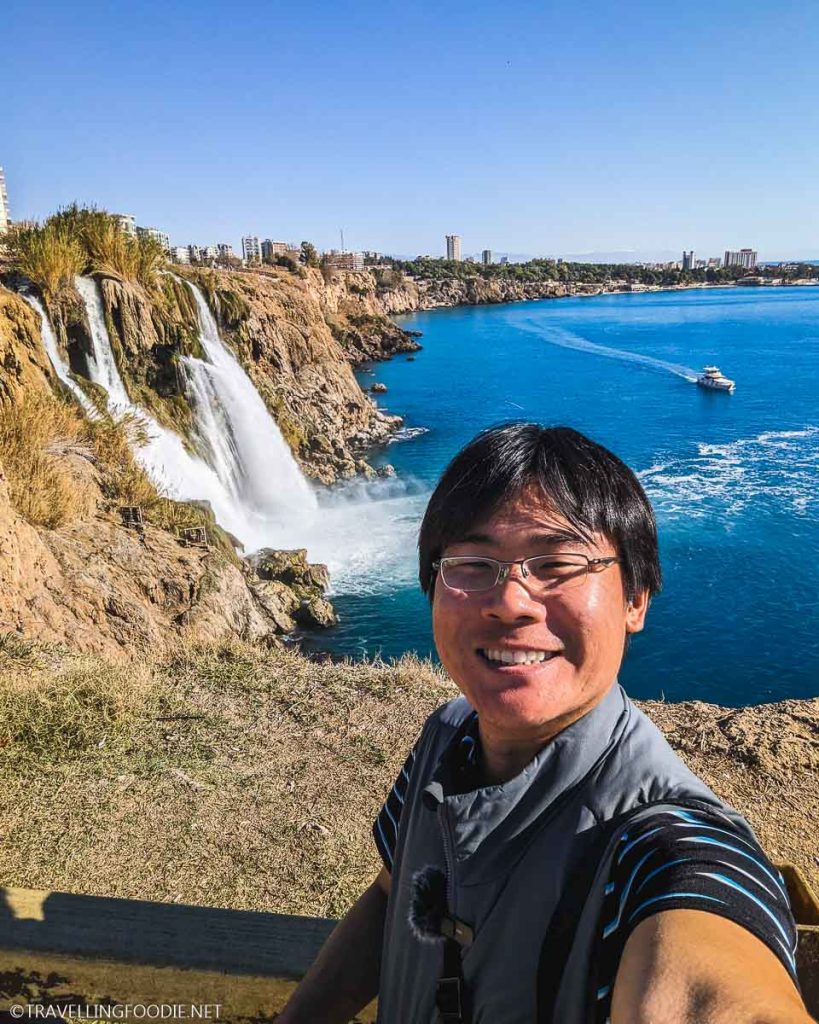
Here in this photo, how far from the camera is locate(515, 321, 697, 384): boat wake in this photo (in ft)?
134

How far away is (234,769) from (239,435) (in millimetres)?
13723

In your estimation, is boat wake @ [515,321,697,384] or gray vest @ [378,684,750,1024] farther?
boat wake @ [515,321,697,384]

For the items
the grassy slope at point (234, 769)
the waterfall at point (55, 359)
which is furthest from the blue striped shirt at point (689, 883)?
the waterfall at point (55, 359)

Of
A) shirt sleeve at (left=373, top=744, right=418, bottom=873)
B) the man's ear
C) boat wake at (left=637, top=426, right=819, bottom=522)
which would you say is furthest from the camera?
boat wake at (left=637, top=426, right=819, bottom=522)

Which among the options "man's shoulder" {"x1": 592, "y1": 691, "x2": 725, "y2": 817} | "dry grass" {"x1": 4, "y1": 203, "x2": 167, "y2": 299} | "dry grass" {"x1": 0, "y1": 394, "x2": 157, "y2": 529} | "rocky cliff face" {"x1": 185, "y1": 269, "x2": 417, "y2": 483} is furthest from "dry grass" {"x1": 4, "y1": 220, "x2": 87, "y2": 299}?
"man's shoulder" {"x1": 592, "y1": 691, "x2": 725, "y2": 817}

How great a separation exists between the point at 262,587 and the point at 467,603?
10.7m

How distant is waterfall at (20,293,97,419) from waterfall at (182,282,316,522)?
10.6ft

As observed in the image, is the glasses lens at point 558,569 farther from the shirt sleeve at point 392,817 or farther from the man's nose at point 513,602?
the shirt sleeve at point 392,817

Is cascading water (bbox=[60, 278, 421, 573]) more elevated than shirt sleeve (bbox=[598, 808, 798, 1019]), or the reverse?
shirt sleeve (bbox=[598, 808, 798, 1019])

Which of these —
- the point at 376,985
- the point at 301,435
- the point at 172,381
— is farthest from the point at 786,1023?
the point at 301,435

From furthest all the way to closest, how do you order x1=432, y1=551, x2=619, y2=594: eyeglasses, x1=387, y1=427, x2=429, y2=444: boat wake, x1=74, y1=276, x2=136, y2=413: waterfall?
x1=387, y1=427, x2=429, y2=444: boat wake
x1=74, y1=276, x2=136, y2=413: waterfall
x1=432, y1=551, x2=619, y2=594: eyeglasses

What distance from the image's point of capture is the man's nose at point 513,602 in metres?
1.21

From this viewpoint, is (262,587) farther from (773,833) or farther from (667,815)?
(667,815)

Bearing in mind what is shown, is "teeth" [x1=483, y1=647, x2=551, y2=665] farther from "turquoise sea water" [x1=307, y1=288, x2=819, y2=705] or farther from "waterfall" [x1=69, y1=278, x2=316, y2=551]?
"waterfall" [x1=69, y1=278, x2=316, y2=551]
